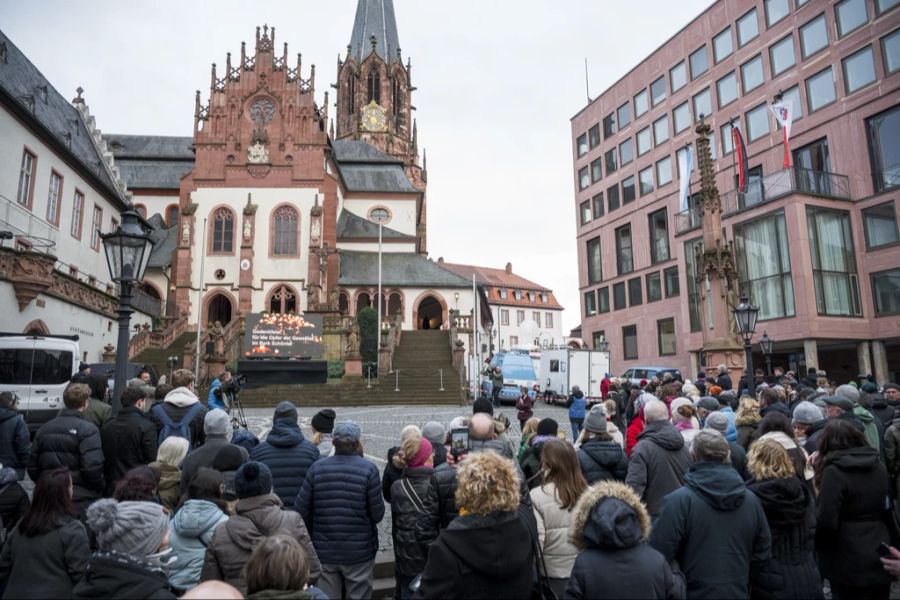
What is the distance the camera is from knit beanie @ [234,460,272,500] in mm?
3670

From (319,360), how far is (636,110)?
1102 inches

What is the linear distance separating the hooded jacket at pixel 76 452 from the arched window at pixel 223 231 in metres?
38.6

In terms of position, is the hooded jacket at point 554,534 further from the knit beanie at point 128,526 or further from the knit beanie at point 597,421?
the knit beanie at point 128,526

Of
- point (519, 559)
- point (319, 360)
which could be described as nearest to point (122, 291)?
point (519, 559)

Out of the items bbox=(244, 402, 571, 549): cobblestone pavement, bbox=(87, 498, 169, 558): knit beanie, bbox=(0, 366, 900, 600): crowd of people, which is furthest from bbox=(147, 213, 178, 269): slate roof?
bbox=(87, 498, 169, 558): knit beanie

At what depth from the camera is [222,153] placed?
1667 inches

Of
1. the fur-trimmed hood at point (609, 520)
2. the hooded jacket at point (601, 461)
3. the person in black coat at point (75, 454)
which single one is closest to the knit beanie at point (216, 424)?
the person in black coat at point (75, 454)

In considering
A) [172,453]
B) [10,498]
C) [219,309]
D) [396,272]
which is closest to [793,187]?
[396,272]

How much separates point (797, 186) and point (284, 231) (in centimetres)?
3111

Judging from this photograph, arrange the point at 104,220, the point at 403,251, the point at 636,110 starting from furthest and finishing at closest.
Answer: the point at 403,251 → the point at 636,110 → the point at 104,220

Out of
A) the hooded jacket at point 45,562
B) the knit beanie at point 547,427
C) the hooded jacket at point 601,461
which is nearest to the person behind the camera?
the hooded jacket at point 45,562

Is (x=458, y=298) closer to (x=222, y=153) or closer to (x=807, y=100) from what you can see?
(x=222, y=153)

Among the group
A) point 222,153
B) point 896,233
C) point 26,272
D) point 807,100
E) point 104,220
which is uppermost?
point 222,153

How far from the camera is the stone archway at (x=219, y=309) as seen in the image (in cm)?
4134
